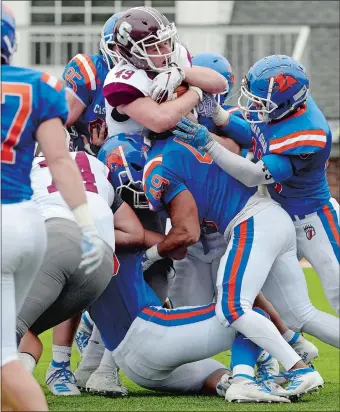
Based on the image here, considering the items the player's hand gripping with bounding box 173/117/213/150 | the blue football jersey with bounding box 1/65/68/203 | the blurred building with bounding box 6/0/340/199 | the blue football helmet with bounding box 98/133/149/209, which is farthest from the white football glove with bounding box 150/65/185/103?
the blurred building with bounding box 6/0/340/199

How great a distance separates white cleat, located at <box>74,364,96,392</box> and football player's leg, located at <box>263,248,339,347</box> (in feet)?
3.21

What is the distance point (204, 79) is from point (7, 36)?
5.62 ft

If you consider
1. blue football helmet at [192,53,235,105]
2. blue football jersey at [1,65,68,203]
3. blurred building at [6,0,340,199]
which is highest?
blue football jersey at [1,65,68,203]

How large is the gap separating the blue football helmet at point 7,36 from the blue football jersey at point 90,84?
2213mm

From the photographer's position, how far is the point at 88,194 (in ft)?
15.8

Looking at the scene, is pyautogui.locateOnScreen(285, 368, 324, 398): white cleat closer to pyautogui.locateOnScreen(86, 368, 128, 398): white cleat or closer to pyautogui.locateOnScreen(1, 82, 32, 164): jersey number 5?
pyautogui.locateOnScreen(86, 368, 128, 398): white cleat

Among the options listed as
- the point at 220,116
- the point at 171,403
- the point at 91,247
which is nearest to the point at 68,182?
the point at 91,247

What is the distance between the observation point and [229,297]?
4.88 metres

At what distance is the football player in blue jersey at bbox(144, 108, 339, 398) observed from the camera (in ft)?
16.1

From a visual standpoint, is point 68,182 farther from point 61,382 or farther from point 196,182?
point 61,382

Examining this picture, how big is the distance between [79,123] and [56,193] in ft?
4.38

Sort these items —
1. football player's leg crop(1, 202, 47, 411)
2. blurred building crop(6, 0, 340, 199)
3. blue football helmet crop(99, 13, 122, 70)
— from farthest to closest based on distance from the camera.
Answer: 1. blurred building crop(6, 0, 340, 199)
2. blue football helmet crop(99, 13, 122, 70)
3. football player's leg crop(1, 202, 47, 411)

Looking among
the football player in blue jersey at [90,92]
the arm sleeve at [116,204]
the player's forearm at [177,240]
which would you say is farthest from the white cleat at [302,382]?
the football player in blue jersey at [90,92]

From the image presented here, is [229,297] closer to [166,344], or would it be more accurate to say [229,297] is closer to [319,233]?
[166,344]
